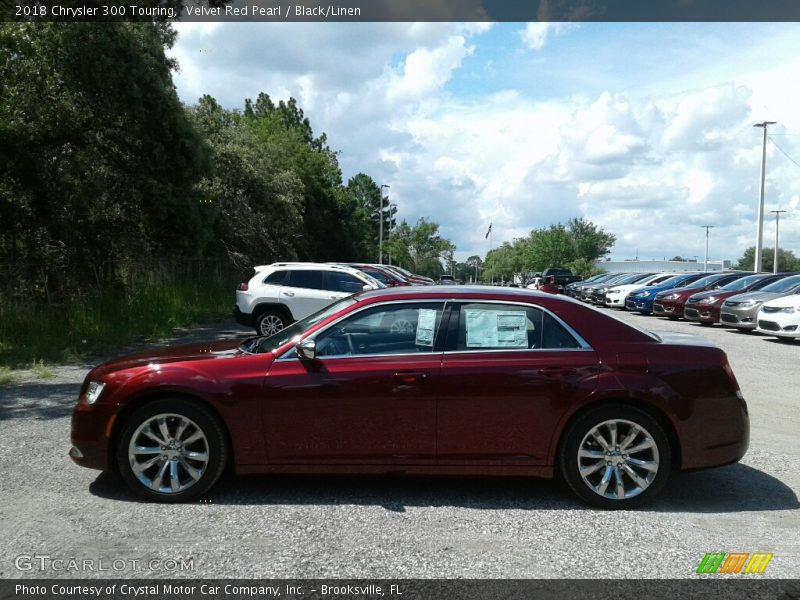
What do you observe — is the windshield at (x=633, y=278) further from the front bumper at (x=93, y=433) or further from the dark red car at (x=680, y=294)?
the front bumper at (x=93, y=433)

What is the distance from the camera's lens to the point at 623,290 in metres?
27.3

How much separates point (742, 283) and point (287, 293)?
48.1 ft

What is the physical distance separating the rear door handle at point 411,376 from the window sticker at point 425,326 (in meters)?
0.26

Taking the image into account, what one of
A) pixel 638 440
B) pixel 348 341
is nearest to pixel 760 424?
pixel 638 440

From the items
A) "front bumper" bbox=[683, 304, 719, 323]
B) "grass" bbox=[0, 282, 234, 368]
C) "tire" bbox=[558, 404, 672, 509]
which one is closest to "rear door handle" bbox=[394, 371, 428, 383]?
"tire" bbox=[558, 404, 672, 509]

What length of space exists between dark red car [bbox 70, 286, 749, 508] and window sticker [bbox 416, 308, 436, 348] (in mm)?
114

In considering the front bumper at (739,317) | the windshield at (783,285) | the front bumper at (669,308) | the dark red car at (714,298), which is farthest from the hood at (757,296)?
the front bumper at (669,308)

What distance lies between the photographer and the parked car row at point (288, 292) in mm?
14805

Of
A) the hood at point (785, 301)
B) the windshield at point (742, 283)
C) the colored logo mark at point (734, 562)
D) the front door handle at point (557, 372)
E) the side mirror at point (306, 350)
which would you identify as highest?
the windshield at point (742, 283)

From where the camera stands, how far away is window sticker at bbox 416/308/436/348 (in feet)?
16.5

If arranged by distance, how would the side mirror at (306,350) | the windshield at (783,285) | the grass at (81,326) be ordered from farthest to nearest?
the windshield at (783,285) → the grass at (81,326) → the side mirror at (306,350)

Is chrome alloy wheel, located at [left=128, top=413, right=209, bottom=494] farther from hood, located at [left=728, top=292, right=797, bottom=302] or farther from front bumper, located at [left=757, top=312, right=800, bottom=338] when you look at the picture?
hood, located at [left=728, top=292, right=797, bottom=302]

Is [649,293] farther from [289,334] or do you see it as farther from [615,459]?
[289,334]

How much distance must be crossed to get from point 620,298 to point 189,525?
986 inches
